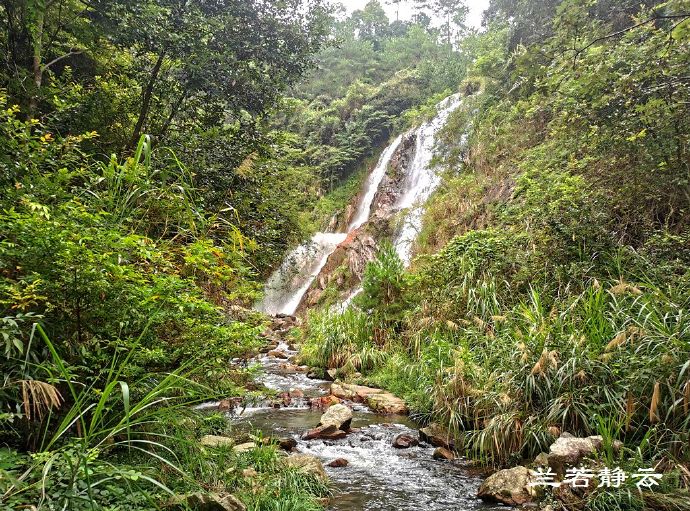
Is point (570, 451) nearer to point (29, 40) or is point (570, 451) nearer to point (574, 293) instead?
point (574, 293)

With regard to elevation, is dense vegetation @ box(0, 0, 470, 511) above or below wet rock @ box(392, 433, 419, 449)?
above

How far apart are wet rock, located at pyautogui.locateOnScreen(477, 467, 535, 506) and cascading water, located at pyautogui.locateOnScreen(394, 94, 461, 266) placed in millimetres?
10158

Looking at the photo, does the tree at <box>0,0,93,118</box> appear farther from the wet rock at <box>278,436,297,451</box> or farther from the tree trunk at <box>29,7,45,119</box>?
the wet rock at <box>278,436,297,451</box>

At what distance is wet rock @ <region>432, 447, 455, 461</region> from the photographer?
4.86 m

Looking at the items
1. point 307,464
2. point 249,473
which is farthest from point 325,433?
point 249,473

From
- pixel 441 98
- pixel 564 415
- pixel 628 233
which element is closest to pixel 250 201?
pixel 564 415

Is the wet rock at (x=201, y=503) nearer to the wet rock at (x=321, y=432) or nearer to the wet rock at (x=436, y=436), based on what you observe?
the wet rock at (x=321, y=432)

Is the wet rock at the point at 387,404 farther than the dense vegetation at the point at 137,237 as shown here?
Yes

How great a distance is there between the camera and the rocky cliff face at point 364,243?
53.5 feet

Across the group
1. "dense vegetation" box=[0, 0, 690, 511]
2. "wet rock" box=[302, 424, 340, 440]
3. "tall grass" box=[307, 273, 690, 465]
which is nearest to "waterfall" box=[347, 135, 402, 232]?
"dense vegetation" box=[0, 0, 690, 511]

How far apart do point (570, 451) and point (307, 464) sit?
7.31 ft

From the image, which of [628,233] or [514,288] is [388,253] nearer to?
[514,288]

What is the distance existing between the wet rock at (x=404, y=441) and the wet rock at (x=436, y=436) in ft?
0.40

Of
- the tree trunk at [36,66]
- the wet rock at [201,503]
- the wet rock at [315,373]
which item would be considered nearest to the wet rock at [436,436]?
the wet rock at [201,503]
